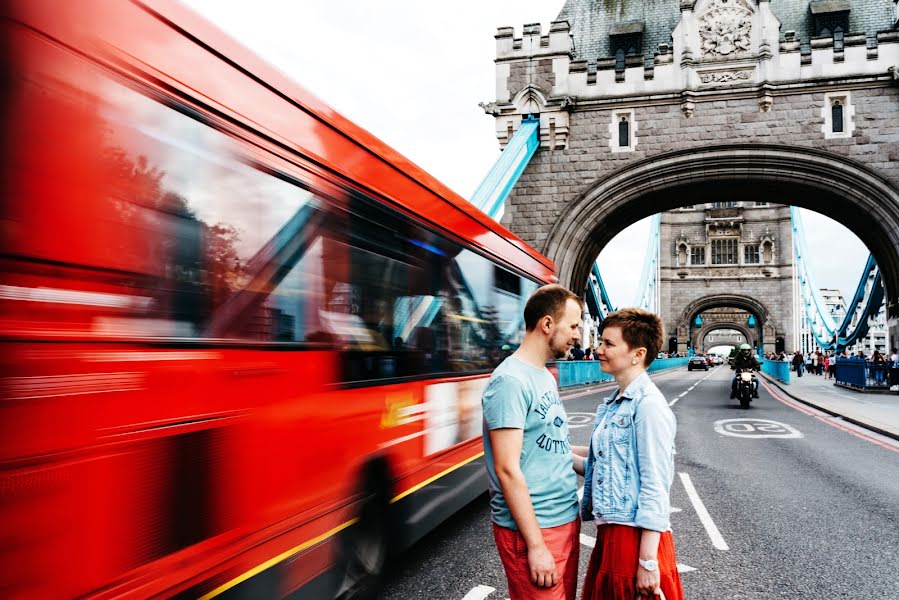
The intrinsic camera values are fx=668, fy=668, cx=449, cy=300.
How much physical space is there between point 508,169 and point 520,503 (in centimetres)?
1838

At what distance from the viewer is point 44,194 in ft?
6.32

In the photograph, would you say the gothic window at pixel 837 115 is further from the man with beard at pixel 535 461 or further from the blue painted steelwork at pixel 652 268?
the blue painted steelwork at pixel 652 268

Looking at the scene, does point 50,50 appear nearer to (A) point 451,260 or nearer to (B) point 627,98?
(A) point 451,260

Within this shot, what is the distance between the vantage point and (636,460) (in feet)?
6.95

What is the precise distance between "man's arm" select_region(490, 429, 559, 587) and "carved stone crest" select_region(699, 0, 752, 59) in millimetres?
21823

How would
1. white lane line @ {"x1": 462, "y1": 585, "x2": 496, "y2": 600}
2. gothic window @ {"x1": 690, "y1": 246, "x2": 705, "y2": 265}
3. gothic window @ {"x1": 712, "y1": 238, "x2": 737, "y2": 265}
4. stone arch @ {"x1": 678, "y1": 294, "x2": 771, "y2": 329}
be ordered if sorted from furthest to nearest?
1. gothic window @ {"x1": 690, "y1": 246, "x2": 705, "y2": 265}
2. gothic window @ {"x1": 712, "y1": 238, "x2": 737, "y2": 265}
3. stone arch @ {"x1": 678, "y1": 294, "x2": 771, "y2": 329}
4. white lane line @ {"x1": 462, "y1": 585, "x2": 496, "y2": 600}

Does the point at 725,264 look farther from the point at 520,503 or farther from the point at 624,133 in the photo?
the point at 520,503

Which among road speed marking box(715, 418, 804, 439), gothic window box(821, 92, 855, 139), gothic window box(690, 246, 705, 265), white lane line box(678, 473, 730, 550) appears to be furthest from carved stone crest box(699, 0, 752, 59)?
gothic window box(690, 246, 705, 265)

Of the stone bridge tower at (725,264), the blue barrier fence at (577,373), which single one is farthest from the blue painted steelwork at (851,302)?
the blue barrier fence at (577,373)

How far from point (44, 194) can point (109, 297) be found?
359 mm

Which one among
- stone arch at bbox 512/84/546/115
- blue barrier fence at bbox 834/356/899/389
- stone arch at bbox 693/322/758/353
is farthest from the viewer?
stone arch at bbox 693/322/758/353

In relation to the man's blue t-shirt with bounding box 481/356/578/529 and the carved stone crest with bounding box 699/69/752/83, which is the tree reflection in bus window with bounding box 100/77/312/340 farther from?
the carved stone crest with bounding box 699/69/752/83

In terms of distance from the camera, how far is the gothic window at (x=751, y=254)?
6638 cm

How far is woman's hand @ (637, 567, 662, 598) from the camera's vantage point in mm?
1984
